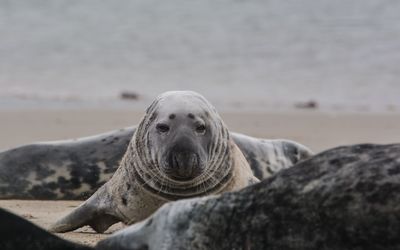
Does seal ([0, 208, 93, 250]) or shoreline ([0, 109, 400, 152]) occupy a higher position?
seal ([0, 208, 93, 250])

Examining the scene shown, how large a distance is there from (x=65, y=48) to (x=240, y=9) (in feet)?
17.2

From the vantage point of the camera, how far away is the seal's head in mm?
4715

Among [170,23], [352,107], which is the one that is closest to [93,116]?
[352,107]

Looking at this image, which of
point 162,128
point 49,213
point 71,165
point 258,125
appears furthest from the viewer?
point 258,125

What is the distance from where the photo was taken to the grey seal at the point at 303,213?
9.31 feet

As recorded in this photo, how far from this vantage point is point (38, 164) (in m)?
6.82

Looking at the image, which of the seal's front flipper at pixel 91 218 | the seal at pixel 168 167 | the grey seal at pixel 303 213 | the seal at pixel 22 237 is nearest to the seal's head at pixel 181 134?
the seal at pixel 168 167

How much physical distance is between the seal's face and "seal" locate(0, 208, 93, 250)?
5.43ft

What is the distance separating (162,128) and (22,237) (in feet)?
6.25

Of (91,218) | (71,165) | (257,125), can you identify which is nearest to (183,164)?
(91,218)

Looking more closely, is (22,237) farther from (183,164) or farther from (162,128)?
(162,128)

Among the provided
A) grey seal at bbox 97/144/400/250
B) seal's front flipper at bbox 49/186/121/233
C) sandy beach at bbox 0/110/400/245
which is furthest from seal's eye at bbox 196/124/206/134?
sandy beach at bbox 0/110/400/245

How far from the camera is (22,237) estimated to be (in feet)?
9.93

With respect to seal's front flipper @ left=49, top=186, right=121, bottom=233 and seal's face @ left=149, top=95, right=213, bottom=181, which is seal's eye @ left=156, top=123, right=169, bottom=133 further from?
seal's front flipper @ left=49, top=186, right=121, bottom=233
